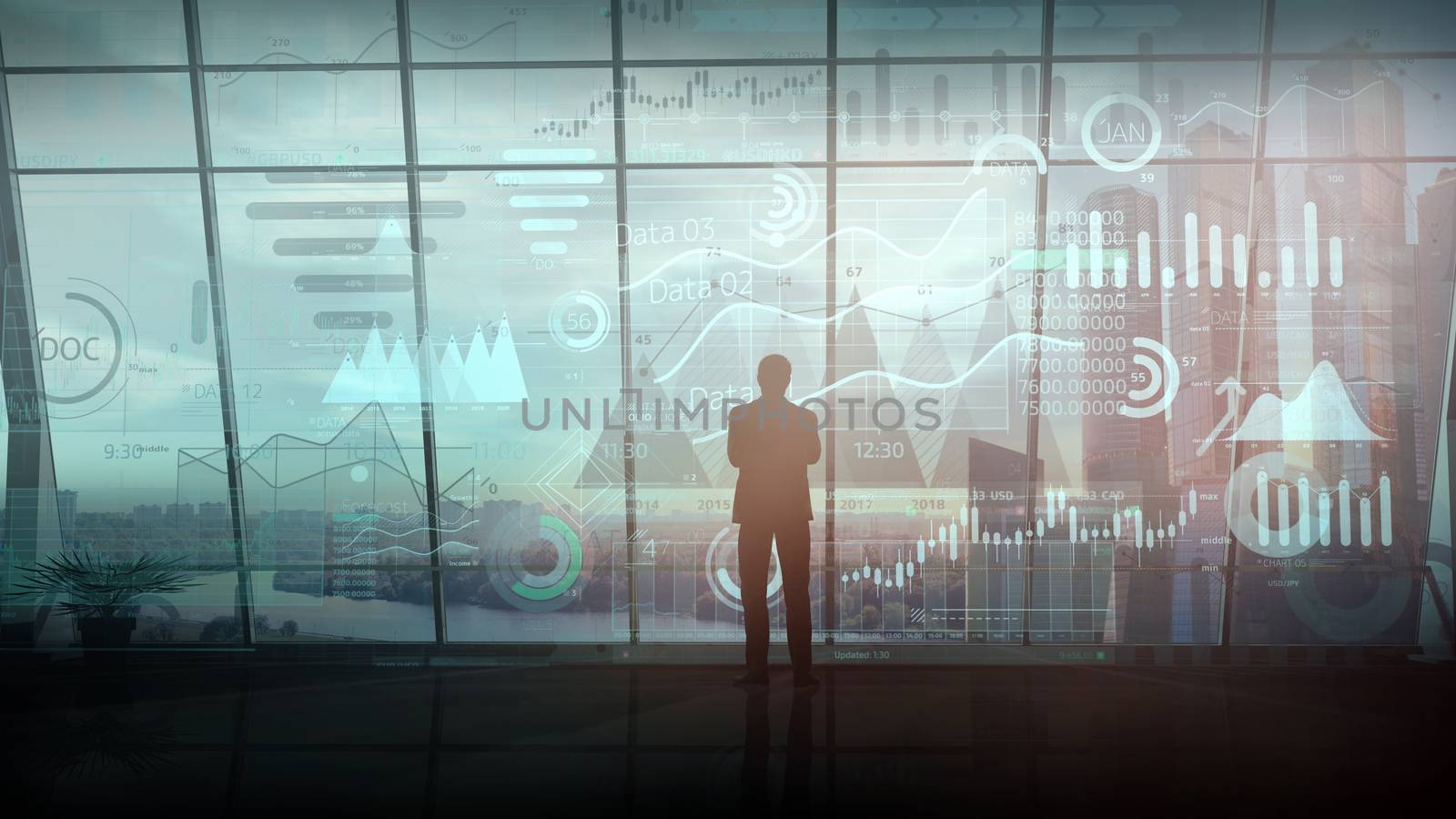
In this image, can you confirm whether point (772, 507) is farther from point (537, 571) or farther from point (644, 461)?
point (537, 571)

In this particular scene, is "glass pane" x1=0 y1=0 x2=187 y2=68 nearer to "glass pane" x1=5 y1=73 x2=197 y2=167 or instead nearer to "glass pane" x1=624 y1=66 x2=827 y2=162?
"glass pane" x1=5 y1=73 x2=197 y2=167

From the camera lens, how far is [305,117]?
5.86 metres

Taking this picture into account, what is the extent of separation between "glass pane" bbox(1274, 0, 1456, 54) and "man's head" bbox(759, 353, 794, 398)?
3534 millimetres

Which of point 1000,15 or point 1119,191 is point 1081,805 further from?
point 1000,15

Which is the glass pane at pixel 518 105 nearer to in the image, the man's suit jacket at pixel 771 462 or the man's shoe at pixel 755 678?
the man's suit jacket at pixel 771 462

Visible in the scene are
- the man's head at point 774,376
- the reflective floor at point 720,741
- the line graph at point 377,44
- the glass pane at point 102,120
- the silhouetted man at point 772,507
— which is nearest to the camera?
the reflective floor at point 720,741

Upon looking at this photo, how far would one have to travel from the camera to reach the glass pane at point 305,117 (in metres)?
5.82

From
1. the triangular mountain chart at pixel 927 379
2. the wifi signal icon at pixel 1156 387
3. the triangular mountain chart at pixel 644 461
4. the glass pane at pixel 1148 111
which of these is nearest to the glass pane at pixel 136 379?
the triangular mountain chart at pixel 644 461

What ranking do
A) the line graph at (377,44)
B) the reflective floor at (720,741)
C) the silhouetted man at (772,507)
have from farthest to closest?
the line graph at (377,44) → the silhouetted man at (772,507) → the reflective floor at (720,741)

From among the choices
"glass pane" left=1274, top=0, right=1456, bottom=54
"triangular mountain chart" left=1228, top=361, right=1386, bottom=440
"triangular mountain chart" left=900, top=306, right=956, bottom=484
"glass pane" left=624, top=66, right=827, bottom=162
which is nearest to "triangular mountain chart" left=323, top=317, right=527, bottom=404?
"glass pane" left=624, top=66, right=827, bottom=162

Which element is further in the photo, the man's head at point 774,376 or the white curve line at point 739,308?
the white curve line at point 739,308

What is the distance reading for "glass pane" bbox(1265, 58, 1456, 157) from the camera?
573cm

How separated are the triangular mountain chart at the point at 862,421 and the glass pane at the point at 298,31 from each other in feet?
10.3

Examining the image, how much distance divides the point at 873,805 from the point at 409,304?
417cm
